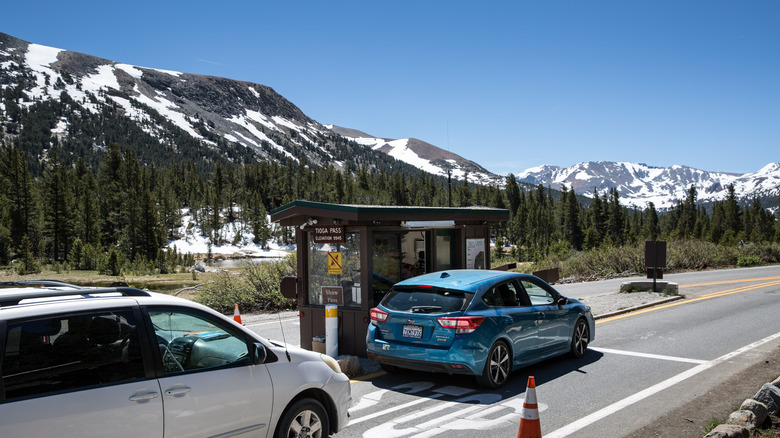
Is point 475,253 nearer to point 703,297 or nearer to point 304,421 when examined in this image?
point 304,421

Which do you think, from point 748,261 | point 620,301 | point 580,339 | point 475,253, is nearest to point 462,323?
point 580,339

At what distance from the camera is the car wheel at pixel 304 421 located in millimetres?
4770

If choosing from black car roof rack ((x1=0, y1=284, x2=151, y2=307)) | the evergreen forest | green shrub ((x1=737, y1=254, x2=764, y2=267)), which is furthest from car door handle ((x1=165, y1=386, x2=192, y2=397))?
the evergreen forest

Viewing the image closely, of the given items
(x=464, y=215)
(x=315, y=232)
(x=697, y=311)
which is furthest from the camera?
(x=697, y=311)

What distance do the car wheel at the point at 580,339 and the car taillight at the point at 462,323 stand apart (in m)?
2.66

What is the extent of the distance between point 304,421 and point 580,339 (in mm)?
5790

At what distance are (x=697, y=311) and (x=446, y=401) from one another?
10180 millimetres

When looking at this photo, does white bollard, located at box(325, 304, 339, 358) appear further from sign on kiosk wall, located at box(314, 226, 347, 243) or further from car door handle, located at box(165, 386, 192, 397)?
car door handle, located at box(165, 386, 192, 397)

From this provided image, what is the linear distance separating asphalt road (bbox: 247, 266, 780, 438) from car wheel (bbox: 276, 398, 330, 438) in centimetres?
89

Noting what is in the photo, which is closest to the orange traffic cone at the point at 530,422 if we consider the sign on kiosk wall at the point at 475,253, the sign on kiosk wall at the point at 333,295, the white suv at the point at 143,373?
the white suv at the point at 143,373

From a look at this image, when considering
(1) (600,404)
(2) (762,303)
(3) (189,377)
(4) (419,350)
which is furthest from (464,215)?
(2) (762,303)

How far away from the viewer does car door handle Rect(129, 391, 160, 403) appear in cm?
389

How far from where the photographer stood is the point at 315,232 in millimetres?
9781

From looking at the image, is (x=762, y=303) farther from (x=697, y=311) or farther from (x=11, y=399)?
(x=11, y=399)
